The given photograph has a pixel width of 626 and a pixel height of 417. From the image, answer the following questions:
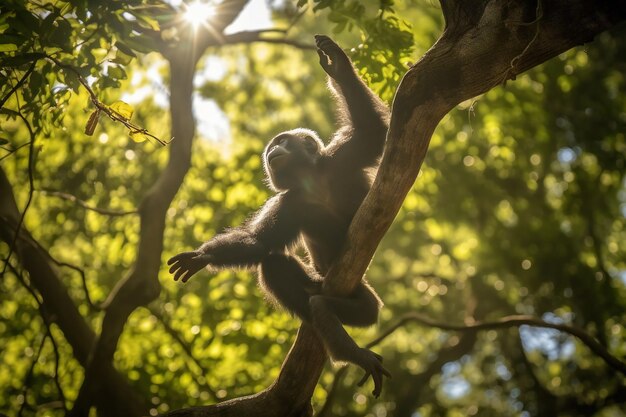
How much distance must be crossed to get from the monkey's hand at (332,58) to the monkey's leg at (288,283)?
191 centimetres

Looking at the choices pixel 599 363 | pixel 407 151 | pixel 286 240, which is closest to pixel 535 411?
pixel 599 363

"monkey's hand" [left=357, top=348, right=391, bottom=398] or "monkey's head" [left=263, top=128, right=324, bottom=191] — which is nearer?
"monkey's hand" [left=357, top=348, right=391, bottom=398]

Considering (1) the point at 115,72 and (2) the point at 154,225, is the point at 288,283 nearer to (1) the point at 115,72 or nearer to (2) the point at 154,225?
(2) the point at 154,225

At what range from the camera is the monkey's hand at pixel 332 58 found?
521 centimetres

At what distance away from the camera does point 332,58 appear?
5.38 metres

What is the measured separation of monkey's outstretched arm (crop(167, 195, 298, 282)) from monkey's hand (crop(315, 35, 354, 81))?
1498 millimetres

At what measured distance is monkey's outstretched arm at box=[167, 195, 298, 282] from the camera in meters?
4.82

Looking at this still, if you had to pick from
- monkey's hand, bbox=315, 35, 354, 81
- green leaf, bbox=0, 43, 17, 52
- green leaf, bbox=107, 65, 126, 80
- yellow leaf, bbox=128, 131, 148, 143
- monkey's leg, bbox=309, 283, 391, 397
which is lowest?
monkey's leg, bbox=309, 283, 391, 397

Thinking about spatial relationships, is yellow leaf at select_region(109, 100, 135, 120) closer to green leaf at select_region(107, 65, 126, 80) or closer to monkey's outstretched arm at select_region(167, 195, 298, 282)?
green leaf at select_region(107, 65, 126, 80)

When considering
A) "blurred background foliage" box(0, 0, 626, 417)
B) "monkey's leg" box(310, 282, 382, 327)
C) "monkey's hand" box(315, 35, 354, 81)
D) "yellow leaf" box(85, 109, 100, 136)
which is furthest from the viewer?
"blurred background foliage" box(0, 0, 626, 417)

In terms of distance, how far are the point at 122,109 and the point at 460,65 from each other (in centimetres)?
242

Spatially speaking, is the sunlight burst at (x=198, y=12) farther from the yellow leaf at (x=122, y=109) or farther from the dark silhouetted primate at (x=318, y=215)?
the yellow leaf at (x=122, y=109)

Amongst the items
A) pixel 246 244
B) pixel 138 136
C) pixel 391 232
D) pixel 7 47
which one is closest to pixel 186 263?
pixel 246 244

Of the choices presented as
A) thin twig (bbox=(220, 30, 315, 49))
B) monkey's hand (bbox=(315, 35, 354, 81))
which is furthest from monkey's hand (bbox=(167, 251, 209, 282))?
thin twig (bbox=(220, 30, 315, 49))
